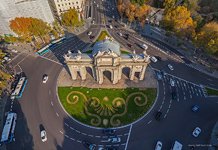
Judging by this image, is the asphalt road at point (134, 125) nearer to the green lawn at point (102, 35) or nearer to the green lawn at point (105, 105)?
the green lawn at point (105, 105)

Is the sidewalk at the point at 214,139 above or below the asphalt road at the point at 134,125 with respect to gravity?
below

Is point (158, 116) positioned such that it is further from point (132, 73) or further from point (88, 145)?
point (88, 145)

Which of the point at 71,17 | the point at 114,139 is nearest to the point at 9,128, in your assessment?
the point at 114,139

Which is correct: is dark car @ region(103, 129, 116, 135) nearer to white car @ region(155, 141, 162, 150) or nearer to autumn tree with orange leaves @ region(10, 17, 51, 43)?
white car @ region(155, 141, 162, 150)

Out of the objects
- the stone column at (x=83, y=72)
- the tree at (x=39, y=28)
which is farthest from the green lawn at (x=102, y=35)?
the stone column at (x=83, y=72)

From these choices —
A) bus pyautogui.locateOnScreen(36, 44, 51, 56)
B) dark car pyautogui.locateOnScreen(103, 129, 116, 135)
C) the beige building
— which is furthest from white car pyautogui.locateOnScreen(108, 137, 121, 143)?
the beige building
